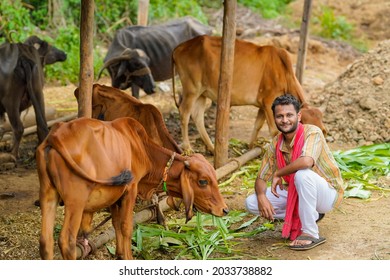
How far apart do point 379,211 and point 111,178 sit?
3.14 metres

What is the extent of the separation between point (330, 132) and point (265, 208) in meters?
4.91

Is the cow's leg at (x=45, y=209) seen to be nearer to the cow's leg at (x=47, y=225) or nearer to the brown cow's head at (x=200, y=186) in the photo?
the cow's leg at (x=47, y=225)

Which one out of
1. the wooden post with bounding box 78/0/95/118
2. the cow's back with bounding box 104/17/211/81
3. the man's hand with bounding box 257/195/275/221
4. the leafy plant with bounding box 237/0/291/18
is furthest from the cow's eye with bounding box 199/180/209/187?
the leafy plant with bounding box 237/0/291/18

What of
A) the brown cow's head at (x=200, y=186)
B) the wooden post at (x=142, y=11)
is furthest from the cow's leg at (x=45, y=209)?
the wooden post at (x=142, y=11)

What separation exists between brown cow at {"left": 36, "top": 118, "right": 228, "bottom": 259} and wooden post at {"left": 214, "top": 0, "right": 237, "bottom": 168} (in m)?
2.94

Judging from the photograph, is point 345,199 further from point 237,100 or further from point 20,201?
point 20,201

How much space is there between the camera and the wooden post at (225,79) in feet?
29.2

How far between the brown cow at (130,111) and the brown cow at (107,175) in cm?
63

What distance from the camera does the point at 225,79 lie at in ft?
29.8

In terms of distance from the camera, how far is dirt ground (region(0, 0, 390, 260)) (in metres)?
6.62

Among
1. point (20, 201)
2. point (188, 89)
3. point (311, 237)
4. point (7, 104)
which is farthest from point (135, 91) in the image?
point (311, 237)

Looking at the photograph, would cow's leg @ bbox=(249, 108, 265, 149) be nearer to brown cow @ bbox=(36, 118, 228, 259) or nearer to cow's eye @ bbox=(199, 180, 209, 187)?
brown cow @ bbox=(36, 118, 228, 259)

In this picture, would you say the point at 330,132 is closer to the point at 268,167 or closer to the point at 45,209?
the point at 268,167
